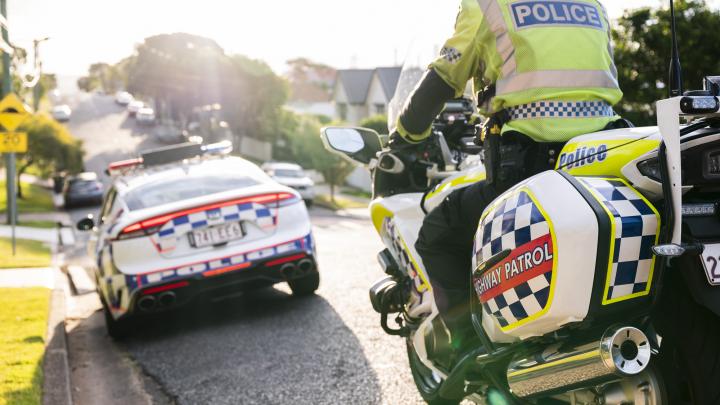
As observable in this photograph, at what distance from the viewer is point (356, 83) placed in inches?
2258

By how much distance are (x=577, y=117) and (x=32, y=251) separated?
15291 mm

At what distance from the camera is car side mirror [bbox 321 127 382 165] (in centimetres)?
411

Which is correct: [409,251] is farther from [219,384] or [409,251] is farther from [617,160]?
[219,384]

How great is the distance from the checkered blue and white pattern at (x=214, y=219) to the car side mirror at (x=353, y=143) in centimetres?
245

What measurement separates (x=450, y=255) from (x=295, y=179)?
91.0ft

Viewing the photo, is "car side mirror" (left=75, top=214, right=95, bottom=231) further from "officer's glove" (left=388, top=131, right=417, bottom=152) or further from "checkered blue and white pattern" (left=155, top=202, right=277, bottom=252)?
"officer's glove" (left=388, top=131, right=417, bottom=152)

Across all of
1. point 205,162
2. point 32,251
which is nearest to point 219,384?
point 205,162

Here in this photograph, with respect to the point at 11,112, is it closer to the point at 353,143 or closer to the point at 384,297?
the point at 353,143

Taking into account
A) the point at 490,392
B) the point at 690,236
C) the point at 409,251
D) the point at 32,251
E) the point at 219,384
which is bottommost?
the point at 32,251

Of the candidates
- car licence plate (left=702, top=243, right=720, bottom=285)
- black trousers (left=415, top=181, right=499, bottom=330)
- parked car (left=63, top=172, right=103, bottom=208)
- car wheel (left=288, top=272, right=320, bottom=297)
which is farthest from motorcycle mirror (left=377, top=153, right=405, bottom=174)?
parked car (left=63, top=172, right=103, bottom=208)

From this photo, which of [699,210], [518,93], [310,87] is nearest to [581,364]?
[699,210]

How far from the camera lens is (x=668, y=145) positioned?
211 centimetres

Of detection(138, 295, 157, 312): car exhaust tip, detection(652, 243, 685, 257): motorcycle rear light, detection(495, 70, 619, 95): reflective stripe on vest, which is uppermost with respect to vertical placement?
detection(495, 70, 619, 95): reflective stripe on vest

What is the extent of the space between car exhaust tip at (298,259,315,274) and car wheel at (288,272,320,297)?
46 centimetres
